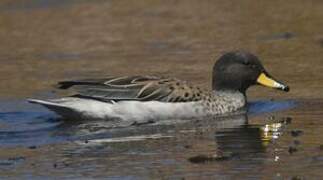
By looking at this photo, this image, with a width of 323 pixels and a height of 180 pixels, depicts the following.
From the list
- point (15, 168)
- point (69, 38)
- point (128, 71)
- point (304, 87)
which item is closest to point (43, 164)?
point (15, 168)

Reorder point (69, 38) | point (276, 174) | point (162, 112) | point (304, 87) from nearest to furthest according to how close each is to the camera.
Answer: point (276, 174) → point (162, 112) → point (304, 87) → point (69, 38)

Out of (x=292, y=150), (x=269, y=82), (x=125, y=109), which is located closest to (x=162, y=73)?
(x=269, y=82)

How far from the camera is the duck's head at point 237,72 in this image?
14.7m

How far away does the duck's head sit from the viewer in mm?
14703

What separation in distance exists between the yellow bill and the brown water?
0.18 m

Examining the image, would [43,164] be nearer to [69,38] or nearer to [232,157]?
[232,157]

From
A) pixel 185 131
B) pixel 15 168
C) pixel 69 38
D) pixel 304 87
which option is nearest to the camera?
pixel 15 168

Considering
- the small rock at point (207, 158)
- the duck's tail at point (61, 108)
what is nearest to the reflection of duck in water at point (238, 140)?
the small rock at point (207, 158)

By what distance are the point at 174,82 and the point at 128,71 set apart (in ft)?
9.18

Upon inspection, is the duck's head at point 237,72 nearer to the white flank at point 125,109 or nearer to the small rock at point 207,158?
the white flank at point 125,109

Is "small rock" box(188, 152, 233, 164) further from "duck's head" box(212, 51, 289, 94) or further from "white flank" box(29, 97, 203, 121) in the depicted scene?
"duck's head" box(212, 51, 289, 94)

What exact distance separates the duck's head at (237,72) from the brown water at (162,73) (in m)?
0.25

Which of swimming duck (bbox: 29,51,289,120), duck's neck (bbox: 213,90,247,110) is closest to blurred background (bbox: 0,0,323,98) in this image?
duck's neck (bbox: 213,90,247,110)

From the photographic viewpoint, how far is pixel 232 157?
1101 cm
